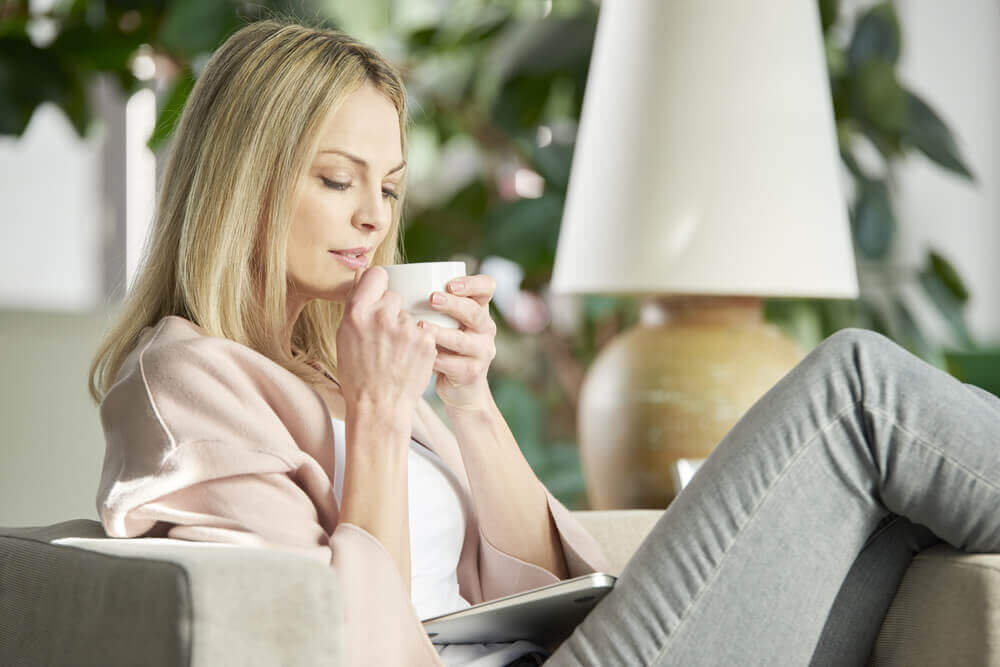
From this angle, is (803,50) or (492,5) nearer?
(803,50)

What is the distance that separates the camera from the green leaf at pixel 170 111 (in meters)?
2.05

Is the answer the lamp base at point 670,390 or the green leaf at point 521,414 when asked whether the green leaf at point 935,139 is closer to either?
the lamp base at point 670,390

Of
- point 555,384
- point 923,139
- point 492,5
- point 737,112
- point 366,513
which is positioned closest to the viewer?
point 366,513

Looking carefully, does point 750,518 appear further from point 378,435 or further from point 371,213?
point 371,213

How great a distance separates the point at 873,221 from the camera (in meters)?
2.40

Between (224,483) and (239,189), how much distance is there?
0.31m

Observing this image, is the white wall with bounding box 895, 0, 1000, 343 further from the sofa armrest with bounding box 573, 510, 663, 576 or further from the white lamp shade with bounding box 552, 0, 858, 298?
the sofa armrest with bounding box 573, 510, 663, 576

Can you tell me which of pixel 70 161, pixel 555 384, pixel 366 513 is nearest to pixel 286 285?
pixel 366 513

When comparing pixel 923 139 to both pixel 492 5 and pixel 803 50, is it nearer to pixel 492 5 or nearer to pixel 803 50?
pixel 803 50

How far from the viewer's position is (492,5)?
2.45 m

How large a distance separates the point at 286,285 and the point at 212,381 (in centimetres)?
21

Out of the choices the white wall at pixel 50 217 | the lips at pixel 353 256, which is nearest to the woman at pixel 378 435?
the lips at pixel 353 256

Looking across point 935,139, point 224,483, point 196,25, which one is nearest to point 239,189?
point 224,483

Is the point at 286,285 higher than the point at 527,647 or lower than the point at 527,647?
higher
